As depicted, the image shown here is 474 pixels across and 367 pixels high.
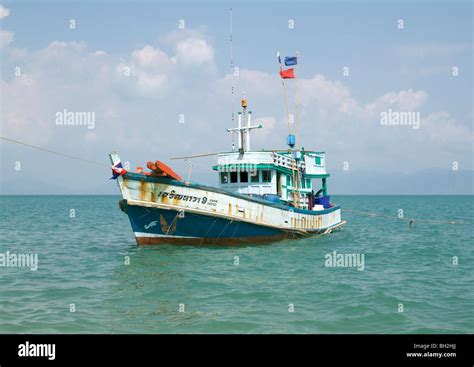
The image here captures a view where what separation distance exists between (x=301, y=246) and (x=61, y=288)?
36.2ft

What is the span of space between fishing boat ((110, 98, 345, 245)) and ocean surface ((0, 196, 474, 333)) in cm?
75

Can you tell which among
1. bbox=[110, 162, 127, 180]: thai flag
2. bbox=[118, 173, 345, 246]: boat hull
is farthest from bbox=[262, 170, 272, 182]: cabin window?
bbox=[110, 162, 127, 180]: thai flag

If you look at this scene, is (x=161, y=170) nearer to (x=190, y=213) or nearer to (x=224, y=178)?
(x=190, y=213)

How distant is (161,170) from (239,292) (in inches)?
293

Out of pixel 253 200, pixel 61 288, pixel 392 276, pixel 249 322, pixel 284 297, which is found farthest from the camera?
pixel 253 200

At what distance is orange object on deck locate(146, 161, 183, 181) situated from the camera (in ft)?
60.7

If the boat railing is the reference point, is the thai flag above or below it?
below

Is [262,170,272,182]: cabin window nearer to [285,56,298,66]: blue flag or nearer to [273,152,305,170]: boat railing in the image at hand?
[273,152,305,170]: boat railing

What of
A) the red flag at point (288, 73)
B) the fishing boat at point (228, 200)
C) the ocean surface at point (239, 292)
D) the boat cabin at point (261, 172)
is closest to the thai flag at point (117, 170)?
the fishing boat at point (228, 200)

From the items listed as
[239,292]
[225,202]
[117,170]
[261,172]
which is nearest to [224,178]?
[261,172]

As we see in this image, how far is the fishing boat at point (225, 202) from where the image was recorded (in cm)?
1875

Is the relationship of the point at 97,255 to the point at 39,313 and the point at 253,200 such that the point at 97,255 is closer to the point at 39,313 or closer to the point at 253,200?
the point at 253,200

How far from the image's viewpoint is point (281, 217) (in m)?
21.7
